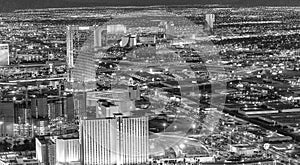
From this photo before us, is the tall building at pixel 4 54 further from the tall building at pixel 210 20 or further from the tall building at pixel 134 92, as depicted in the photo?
the tall building at pixel 134 92

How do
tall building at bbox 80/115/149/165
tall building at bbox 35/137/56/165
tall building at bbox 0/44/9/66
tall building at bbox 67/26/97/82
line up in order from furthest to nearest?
tall building at bbox 0/44/9/66 → tall building at bbox 67/26/97/82 → tall building at bbox 35/137/56/165 → tall building at bbox 80/115/149/165

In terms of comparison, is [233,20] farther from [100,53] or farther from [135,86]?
[135,86]

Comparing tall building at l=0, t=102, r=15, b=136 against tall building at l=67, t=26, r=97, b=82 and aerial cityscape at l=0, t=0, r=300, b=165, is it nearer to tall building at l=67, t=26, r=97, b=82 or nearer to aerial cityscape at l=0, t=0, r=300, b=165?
aerial cityscape at l=0, t=0, r=300, b=165

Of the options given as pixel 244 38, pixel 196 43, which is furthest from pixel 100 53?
pixel 244 38

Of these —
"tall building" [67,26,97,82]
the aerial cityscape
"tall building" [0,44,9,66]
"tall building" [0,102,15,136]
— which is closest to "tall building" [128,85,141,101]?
the aerial cityscape

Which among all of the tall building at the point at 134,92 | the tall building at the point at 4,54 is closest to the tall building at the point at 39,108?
the tall building at the point at 134,92

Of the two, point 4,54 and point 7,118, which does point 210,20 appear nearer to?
point 7,118
